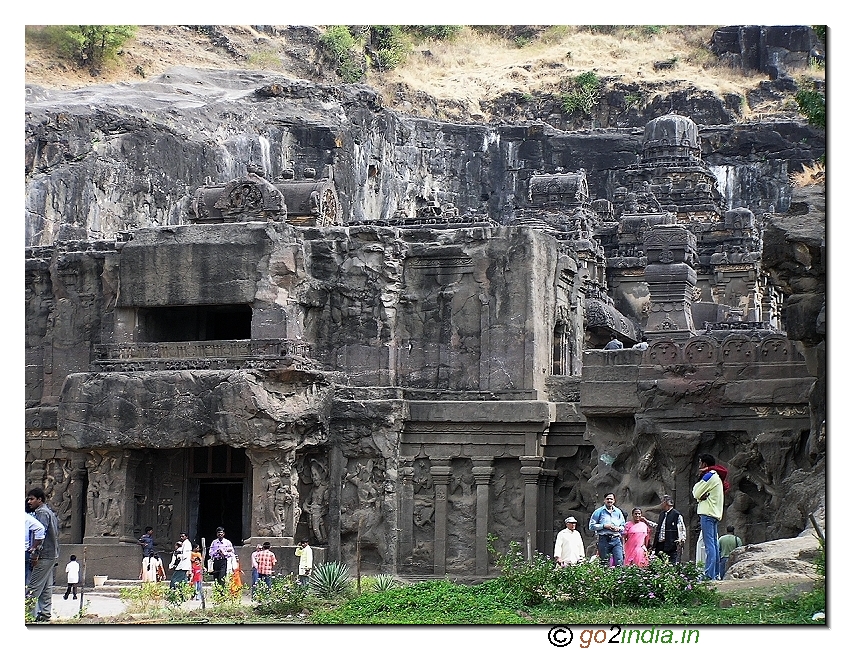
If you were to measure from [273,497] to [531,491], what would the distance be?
14.4 ft

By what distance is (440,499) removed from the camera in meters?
28.4

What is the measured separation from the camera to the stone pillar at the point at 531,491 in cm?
2775

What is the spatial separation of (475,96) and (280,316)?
3946 centimetres

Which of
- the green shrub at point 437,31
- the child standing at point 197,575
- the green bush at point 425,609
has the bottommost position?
the child standing at point 197,575

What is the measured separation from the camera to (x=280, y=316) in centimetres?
2792

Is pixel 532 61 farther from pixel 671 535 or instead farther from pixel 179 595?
pixel 179 595

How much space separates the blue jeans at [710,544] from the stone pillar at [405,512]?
31.9ft

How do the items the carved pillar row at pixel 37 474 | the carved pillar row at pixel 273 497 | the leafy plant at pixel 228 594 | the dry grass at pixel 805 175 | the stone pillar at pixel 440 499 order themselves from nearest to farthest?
the leafy plant at pixel 228 594, the carved pillar row at pixel 273 497, the stone pillar at pixel 440 499, the carved pillar row at pixel 37 474, the dry grass at pixel 805 175

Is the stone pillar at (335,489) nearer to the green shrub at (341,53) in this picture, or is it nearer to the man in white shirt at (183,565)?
the man in white shirt at (183,565)

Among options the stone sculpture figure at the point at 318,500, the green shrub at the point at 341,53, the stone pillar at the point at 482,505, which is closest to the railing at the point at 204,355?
the stone sculpture figure at the point at 318,500

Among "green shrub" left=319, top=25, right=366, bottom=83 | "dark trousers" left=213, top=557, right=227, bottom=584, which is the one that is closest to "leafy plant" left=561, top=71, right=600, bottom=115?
"green shrub" left=319, top=25, right=366, bottom=83

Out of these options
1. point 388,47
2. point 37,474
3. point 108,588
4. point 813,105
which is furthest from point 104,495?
point 388,47

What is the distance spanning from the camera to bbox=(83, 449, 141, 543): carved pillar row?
27.7 m

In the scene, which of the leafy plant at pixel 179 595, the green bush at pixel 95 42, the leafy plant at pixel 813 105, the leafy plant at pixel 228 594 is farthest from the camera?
the green bush at pixel 95 42
